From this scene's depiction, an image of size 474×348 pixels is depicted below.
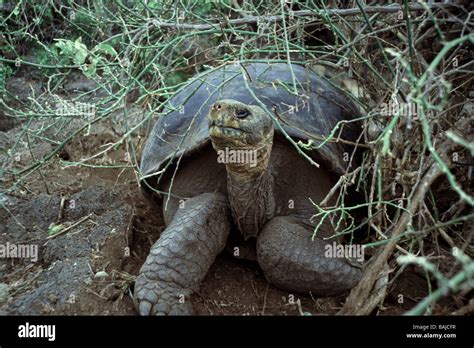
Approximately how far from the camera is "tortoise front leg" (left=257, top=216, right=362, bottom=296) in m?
2.64

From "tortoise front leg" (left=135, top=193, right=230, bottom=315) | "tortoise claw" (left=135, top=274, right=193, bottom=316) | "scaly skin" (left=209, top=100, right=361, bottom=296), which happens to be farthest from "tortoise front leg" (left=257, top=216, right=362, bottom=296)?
"tortoise claw" (left=135, top=274, right=193, bottom=316)

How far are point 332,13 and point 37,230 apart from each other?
2.06 m

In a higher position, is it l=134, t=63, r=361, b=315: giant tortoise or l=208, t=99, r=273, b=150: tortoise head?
l=208, t=99, r=273, b=150: tortoise head

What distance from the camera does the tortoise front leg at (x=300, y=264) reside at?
2.64 meters

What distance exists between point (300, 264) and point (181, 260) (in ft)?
1.89

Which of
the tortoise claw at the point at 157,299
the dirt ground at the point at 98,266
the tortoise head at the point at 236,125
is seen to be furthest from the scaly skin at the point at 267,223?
the tortoise claw at the point at 157,299

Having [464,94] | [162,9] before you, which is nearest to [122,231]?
[162,9]

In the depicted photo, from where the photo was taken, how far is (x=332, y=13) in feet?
8.52

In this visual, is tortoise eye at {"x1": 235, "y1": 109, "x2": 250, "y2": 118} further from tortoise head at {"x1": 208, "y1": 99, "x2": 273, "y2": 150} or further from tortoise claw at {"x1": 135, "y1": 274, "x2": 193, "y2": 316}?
tortoise claw at {"x1": 135, "y1": 274, "x2": 193, "y2": 316}

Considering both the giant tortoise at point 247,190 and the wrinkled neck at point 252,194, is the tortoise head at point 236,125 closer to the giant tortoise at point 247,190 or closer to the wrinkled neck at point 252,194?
the giant tortoise at point 247,190

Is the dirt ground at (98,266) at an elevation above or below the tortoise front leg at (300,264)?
below
